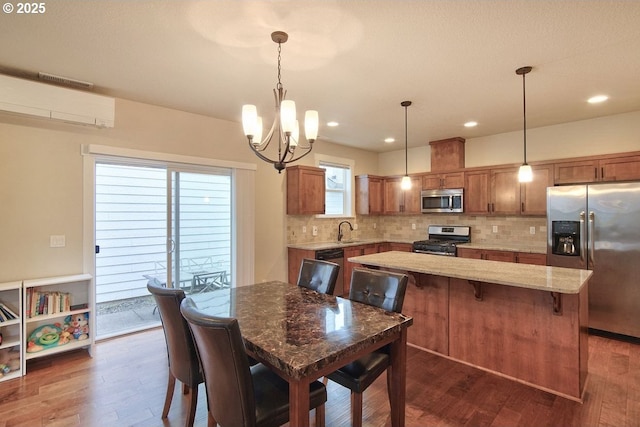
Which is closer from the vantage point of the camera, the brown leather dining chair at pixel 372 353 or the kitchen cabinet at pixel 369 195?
the brown leather dining chair at pixel 372 353

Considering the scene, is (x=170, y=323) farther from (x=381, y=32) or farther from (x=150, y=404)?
(x=381, y=32)

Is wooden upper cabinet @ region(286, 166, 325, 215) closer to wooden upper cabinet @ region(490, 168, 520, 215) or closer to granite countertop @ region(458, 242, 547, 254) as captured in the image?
granite countertop @ region(458, 242, 547, 254)

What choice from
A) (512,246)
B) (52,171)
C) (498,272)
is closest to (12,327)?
(52,171)

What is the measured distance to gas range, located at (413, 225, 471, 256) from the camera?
4.95 m

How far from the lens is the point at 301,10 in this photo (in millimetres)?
1939

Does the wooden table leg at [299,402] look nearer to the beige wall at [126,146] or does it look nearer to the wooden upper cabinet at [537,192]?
the beige wall at [126,146]

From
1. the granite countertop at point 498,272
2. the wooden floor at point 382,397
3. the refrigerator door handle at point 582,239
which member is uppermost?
the refrigerator door handle at point 582,239

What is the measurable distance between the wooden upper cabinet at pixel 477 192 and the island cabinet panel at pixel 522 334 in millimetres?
2396

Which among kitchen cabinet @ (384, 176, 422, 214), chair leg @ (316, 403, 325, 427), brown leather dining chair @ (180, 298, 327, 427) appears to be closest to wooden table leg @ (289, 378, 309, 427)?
brown leather dining chair @ (180, 298, 327, 427)

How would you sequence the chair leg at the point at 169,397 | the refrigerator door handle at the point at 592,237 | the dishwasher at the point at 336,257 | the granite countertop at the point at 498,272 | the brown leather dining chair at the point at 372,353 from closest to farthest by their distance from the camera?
the brown leather dining chair at the point at 372,353
the chair leg at the point at 169,397
the granite countertop at the point at 498,272
the refrigerator door handle at the point at 592,237
the dishwasher at the point at 336,257

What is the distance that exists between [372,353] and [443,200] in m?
3.84

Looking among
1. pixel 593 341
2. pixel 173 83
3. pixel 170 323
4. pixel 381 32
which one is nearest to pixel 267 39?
pixel 381 32

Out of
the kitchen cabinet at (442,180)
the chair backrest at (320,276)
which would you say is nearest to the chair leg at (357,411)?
the chair backrest at (320,276)

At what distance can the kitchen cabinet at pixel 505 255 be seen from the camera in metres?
4.14
